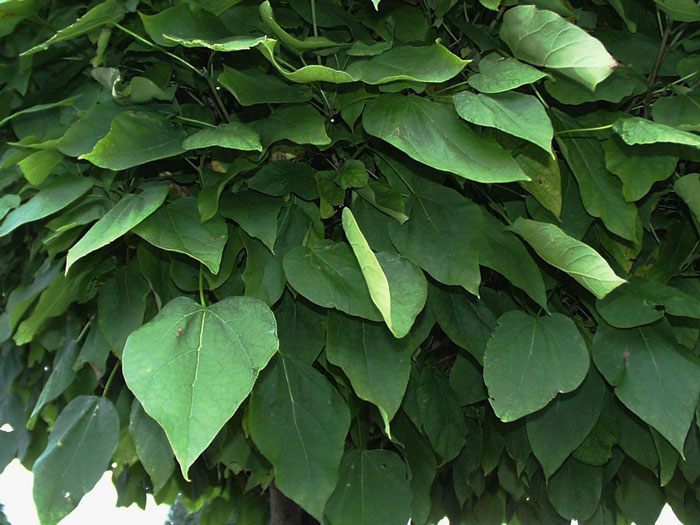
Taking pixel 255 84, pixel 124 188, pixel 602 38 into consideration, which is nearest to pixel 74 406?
pixel 124 188

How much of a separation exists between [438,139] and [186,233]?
22 centimetres

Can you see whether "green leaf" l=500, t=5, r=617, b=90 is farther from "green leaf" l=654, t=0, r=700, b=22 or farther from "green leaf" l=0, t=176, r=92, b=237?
"green leaf" l=0, t=176, r=92, b=237

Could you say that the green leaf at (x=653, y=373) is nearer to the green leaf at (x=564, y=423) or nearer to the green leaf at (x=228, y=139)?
the green leaf at (x=564, y=423)

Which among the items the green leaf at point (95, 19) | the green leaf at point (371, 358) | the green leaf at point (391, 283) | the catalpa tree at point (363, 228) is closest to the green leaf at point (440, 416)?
the catalpa tree at point (363, 228)

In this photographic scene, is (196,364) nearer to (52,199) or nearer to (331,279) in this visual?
(331,279)

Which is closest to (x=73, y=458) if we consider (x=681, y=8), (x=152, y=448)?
(x=152, y=448)

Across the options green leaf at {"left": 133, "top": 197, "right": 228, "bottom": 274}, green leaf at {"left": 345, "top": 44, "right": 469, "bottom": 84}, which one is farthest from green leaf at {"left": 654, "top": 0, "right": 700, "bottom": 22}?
green leaf at {"left": 133, "top": 197, "right": 228, "bottom": 274}

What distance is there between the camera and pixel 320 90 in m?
0.68

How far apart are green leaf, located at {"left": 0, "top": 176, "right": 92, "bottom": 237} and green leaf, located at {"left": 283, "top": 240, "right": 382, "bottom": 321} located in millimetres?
200

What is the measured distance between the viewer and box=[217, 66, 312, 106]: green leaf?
2.10 ft

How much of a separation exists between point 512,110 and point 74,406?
0.49 meters

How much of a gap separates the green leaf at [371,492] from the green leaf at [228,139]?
14.4 inches

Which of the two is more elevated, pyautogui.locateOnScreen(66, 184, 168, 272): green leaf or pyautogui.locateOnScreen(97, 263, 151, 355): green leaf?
pyautogui.locateOnScreen(66, 184, 168, 272): green leaf

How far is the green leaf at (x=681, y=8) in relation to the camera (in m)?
0.69
